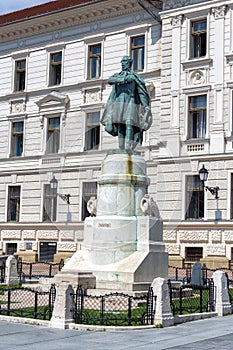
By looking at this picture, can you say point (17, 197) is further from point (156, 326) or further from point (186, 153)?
point (156, 326)

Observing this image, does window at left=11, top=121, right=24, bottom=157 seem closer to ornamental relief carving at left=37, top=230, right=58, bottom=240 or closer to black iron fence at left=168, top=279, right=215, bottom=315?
ornamental relief carving at left=37, top=230, right=58, bottom=240

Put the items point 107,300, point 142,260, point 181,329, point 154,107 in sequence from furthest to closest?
point 154,107 < point 142,260 < point 107,300 < point 181,329

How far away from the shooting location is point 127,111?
59.2 feet

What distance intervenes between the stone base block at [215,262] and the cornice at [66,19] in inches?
571

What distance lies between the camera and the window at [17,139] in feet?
129

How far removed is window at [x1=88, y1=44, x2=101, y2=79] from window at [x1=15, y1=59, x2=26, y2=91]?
541cm

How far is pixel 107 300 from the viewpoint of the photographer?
15.1 m

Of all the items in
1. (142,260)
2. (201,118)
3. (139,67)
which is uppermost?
(139,67)

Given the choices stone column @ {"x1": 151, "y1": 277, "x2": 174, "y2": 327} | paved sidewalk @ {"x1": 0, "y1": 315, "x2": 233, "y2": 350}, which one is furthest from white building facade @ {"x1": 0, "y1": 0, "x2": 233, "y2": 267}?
paved sidewalk @ {"x1": 0, "y1": 315, "x2": 233, "y2": 350}

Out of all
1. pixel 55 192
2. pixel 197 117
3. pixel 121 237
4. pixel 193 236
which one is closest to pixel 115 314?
pixel 121 237

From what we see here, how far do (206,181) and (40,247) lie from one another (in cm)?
1165

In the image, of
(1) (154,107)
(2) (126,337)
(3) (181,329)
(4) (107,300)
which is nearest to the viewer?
(2) (126,337)

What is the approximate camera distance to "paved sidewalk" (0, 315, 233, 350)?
34.9ft

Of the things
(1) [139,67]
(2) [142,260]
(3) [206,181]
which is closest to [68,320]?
(2) [142,260]
